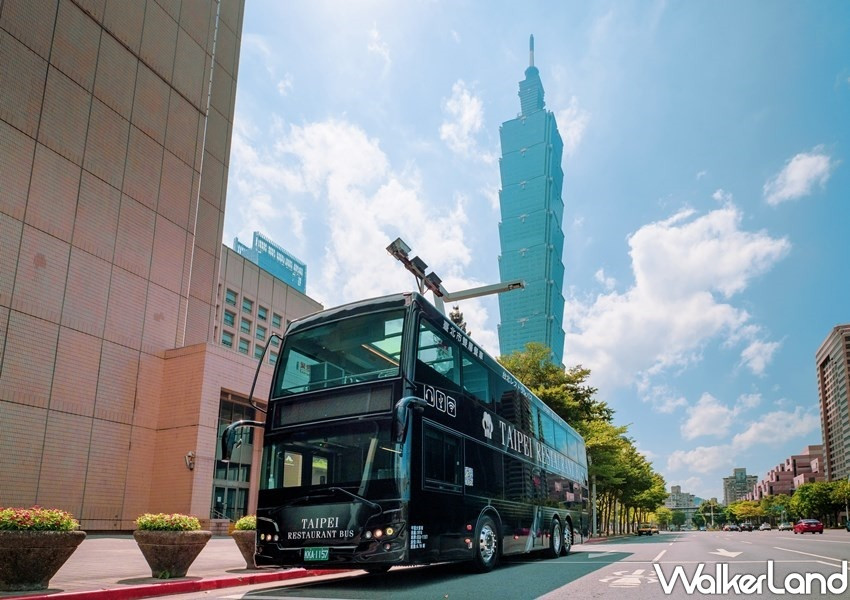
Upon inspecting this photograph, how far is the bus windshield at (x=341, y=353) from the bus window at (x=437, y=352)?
0.45 metres

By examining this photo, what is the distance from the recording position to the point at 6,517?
8055 mm

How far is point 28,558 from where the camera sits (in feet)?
26.1

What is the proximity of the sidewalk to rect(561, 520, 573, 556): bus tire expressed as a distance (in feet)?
26.3

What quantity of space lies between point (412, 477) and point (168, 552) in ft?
13.7

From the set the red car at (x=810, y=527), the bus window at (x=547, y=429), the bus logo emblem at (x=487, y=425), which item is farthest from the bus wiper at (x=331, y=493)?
the red car at (x=810, y=527)

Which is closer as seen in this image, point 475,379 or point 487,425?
point 475,379

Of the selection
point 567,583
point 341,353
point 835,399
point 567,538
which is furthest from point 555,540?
point 835,399

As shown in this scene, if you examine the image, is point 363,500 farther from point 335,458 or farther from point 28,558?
point 28,558

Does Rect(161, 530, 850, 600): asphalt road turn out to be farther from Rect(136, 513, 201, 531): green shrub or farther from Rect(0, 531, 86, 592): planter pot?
Rect(0, 531, 86, 592): planter pot

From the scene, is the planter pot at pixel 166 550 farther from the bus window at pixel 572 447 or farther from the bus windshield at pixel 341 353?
the bus window at pixel 572 447

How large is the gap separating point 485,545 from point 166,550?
5410 millimetres

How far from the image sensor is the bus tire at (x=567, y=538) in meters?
17.8

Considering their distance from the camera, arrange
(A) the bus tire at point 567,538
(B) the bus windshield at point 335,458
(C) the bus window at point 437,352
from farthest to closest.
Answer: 1. (A) the bus tire at point 567,538
2. (C) the bus window at point 437,352
3. (B) the bus windshield at point 335,458

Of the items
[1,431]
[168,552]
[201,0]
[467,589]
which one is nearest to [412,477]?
[467,589]
